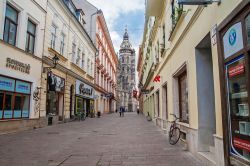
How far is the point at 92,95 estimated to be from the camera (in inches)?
1224

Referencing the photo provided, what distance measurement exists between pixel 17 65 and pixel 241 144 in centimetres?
1156

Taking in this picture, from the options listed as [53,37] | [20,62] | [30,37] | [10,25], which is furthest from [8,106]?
[53,37]

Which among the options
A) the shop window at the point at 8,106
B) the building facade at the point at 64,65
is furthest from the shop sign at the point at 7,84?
the building facade at the point at 64,65

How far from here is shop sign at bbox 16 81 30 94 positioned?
12.7 metres

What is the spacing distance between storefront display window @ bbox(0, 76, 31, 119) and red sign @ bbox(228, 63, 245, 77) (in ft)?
34.7

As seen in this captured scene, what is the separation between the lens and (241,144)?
155 inches

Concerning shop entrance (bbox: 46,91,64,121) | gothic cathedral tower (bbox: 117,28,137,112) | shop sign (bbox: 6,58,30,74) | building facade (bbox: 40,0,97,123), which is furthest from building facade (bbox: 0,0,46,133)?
gothic cathedral tower (bbox: 117,28,137,112)

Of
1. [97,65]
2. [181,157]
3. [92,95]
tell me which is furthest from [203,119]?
[97,65]

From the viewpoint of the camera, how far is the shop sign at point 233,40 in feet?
12.9

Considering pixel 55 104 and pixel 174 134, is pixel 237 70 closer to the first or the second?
pixel 174 134

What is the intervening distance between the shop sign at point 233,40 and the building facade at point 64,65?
13249 millimetres

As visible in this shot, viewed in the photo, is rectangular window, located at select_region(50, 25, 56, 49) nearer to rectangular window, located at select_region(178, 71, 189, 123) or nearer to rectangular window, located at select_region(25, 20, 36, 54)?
rectangular window, located at select_region(25, 20, 36, 54)

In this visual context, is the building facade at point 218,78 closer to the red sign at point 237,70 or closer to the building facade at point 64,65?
the red sign at point 237,70

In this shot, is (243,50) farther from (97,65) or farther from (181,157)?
(97,65)
